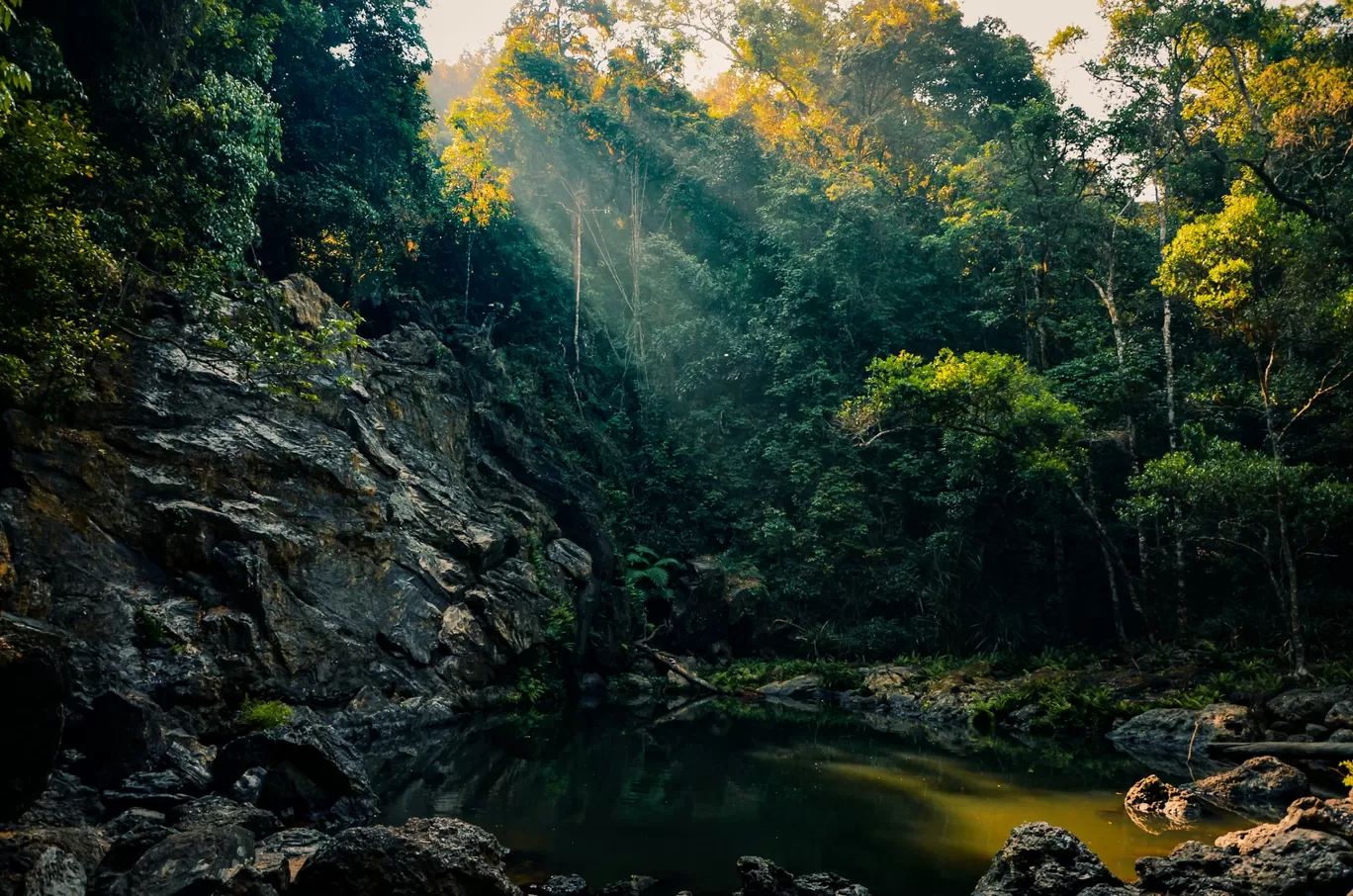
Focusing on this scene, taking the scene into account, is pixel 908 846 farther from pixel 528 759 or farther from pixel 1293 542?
pixel 1293 542

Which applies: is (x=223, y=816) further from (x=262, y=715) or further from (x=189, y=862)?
(x=262, y=715)

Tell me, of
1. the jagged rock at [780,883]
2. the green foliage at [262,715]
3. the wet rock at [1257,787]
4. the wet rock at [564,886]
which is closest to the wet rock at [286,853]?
the wet rock at [564,886]

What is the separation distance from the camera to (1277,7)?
22.0m

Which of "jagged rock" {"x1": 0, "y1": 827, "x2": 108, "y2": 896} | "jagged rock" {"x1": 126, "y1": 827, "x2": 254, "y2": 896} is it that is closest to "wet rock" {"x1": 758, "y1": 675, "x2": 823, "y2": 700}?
"jagged rock" {"x1": 126, "y1": 827, "x2": 254, "y2": 896}

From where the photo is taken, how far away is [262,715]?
11156 mm

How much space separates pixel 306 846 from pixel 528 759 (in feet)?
18.6

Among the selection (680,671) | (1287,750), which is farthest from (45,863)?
(680,671)

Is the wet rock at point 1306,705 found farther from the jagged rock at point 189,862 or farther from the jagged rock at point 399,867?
the jagged rock at point 189,862

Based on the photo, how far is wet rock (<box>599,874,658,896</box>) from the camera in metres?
6.44

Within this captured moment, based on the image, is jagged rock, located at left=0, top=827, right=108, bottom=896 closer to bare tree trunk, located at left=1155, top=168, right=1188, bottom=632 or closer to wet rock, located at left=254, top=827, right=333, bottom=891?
wet rock, located at left=254, top=827, right=333, bottom=891

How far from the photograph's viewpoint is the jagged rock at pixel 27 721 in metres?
5.72

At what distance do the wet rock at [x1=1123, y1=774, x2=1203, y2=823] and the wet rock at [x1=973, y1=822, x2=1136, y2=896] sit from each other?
3386 mm

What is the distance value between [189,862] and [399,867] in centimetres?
167

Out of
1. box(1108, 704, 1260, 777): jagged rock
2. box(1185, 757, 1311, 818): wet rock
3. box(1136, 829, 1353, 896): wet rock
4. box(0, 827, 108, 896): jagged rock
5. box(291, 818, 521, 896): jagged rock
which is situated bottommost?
box(1108, 704, 1260, 777): jagged rock
